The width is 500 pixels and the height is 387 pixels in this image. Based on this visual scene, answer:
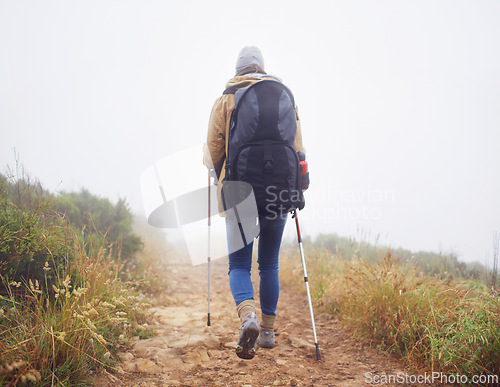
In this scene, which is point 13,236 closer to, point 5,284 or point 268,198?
point 5,284

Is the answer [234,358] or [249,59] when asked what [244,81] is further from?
[234,358]

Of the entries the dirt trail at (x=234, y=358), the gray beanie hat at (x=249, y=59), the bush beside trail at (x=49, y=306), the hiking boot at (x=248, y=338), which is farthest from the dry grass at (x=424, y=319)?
the gray beanie hat at (x=249, y=59)

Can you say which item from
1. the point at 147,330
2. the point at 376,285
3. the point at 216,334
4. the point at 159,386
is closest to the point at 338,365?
the point at 376,285

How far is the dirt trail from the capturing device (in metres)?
2.26

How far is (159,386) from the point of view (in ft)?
6.89

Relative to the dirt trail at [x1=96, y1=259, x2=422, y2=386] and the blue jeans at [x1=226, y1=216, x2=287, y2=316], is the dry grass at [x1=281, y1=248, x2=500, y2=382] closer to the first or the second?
the dirt trail at [x1=96, y1=259, x2=422, y2=386]

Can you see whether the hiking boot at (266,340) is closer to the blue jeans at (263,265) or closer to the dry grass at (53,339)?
the blue jeans at (263,265)

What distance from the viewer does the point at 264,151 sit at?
225 cm

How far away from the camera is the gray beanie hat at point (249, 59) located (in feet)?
8.97

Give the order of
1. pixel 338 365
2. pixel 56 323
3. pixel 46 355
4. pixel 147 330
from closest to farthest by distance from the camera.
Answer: pixel 46 355 < pixel 56 323 < pixel 338 365 < pixel 147 330

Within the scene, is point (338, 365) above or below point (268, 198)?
below

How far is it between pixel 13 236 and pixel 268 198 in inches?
77.2

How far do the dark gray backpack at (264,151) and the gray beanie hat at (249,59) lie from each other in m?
0.54

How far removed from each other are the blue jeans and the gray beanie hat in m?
1.43
